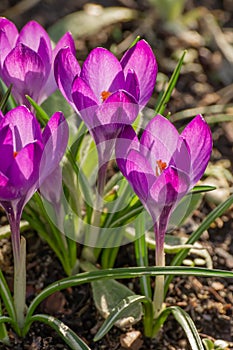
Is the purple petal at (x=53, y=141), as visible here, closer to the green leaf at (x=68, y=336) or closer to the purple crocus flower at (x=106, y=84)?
the purple crocus flower at (x=106, y=84)

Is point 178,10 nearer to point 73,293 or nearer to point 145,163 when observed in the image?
point 73,293

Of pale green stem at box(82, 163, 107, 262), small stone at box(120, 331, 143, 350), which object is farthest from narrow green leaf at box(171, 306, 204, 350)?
pale green stem at box(82, 163, 107, 262)

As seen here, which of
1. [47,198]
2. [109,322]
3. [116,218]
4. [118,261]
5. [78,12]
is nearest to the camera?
[109,322]

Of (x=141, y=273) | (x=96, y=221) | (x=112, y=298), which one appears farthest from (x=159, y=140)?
(x=112, y=298)

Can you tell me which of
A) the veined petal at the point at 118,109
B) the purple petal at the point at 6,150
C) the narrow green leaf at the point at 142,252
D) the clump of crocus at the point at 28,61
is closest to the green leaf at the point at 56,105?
the clump of crocus at the point at 28,61

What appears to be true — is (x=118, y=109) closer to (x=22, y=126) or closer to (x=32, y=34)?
(x=22, y=126)

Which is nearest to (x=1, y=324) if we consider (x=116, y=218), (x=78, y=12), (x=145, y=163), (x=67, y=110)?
(x=116, y=218)

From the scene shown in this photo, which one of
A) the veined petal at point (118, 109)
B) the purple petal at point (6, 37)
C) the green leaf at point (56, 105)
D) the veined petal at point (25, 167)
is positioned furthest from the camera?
the green leaf at point (56, 105)
